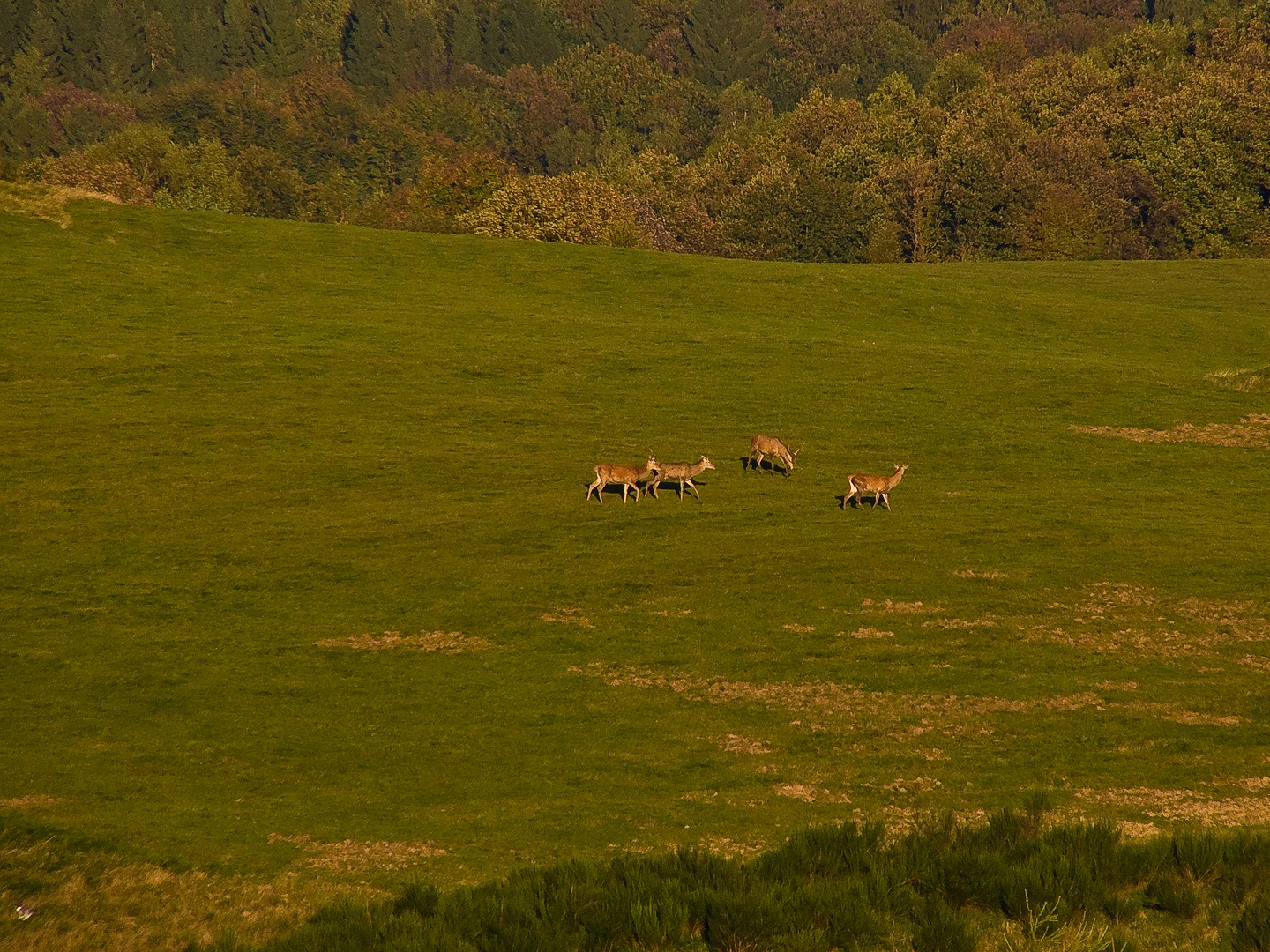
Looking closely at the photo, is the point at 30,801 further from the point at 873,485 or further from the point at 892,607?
the point at 873,485

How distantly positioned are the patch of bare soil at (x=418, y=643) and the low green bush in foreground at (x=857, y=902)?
9.90m

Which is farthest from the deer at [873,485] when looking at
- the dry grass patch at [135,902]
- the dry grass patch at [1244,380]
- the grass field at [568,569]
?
the dry grass patch at [1244,380]

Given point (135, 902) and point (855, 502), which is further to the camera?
point (855, 502)

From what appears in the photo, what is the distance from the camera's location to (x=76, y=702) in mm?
20875

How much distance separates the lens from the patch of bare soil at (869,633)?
80.2 ft

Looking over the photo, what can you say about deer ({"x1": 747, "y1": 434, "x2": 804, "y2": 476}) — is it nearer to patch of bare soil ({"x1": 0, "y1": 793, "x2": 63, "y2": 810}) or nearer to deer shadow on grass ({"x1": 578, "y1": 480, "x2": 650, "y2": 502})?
deer shadow on grass ({"x1": 578, "y1": 480, "x2": 650, "y2": 502})

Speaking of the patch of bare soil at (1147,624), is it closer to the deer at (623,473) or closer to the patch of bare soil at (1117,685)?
the patch of bare soil at (1117,685)

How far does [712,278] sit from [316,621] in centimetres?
3999

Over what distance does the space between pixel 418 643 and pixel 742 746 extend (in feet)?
23.8

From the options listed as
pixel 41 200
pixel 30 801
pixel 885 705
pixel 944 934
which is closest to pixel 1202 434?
pixel 885 705

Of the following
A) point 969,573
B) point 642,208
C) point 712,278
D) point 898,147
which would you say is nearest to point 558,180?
point 642,208

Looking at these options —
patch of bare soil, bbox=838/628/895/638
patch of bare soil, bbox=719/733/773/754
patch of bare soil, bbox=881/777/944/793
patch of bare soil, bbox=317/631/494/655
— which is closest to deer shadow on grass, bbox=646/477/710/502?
patch of bare soil, bbox=838/628/895/638

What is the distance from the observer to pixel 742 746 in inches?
780

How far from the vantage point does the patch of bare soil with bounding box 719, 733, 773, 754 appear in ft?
64.4
